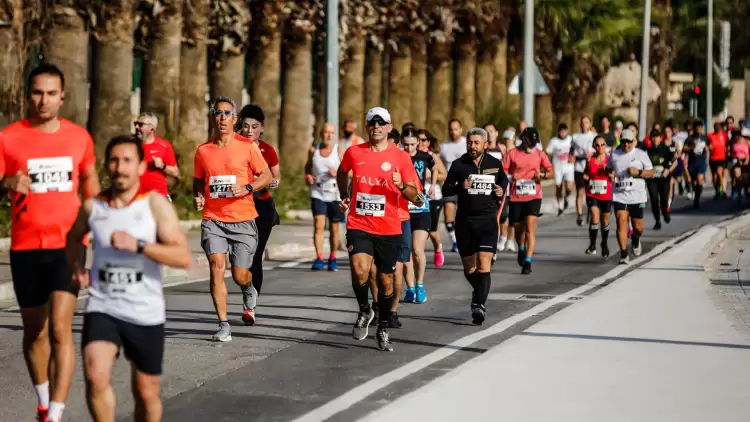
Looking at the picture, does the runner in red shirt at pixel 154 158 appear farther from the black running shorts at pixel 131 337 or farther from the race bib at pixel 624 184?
the race bib at pixel 624 184

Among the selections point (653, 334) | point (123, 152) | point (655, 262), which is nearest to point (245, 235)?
point (653, 334)

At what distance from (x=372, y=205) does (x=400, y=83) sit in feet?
98.5

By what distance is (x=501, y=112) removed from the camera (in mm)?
45094

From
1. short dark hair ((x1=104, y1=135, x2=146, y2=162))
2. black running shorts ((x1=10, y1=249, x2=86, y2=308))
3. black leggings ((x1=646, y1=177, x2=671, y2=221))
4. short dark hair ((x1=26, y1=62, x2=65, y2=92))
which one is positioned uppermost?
short dark hair ((x1=26, y1=62, x2=65, y2=92))

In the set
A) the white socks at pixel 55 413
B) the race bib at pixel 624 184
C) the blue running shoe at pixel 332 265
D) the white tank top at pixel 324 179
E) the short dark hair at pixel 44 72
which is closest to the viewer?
the white socks at pixel 55 413

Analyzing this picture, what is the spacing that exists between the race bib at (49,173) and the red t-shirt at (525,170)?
11816mm

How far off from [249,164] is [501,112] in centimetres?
3242

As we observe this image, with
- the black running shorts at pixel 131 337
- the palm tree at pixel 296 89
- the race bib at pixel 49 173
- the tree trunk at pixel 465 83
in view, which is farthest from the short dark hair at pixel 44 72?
the tree trunk at pixel 465 83

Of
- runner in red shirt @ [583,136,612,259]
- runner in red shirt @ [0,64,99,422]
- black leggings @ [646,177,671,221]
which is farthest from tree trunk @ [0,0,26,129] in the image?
runner in red shirt @ [0,64,99,422]

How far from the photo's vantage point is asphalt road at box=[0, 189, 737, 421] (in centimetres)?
976

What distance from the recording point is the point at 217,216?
1303cm

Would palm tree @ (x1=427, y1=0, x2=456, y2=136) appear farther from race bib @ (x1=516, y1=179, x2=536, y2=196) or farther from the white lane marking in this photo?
the white lane marking

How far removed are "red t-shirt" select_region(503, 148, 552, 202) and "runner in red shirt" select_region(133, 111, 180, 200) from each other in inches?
276

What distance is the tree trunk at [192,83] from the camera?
27.7m
